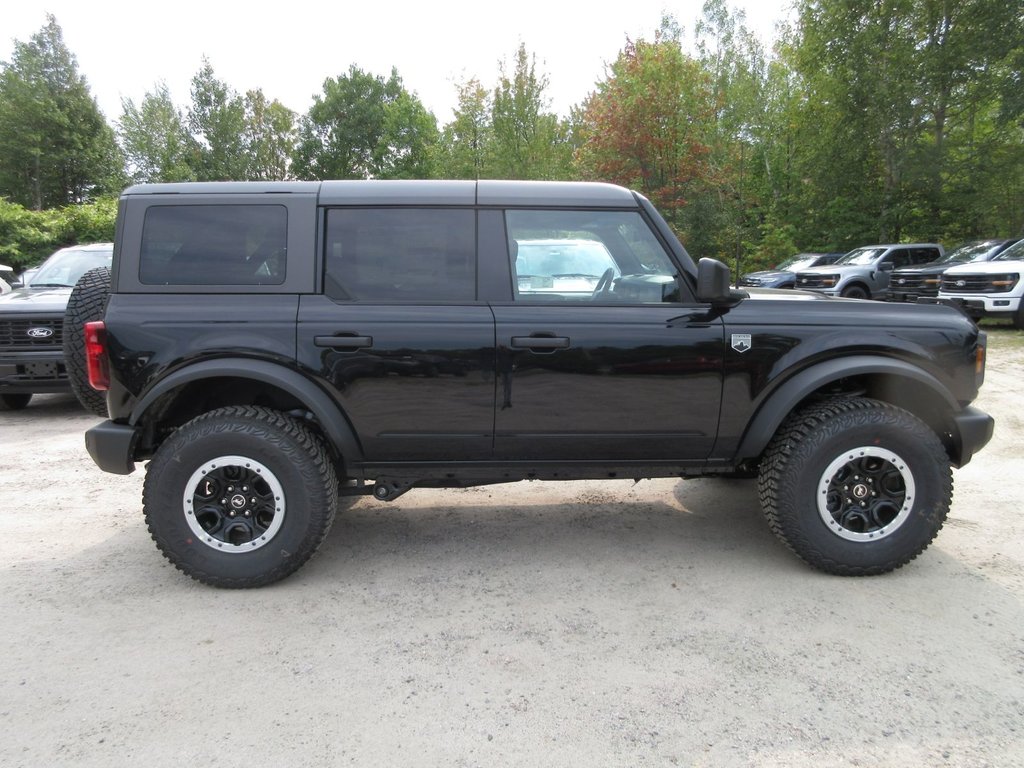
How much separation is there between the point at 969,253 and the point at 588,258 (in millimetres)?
15976

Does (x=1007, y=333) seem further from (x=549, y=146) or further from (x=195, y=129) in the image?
(x=195, y=129)

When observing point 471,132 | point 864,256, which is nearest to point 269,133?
point 471,132

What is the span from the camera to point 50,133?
3950cm

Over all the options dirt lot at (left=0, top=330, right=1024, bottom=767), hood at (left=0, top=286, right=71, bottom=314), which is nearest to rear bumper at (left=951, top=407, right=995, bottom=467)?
dirt lot at (left=0, top=330, right=1024, bottom=767)

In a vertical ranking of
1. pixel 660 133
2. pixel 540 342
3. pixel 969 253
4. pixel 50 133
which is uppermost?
pixel 50 133

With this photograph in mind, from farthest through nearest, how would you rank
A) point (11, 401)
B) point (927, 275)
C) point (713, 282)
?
1. point (927, 275)
2. point (11, 401)
3. point (713, 282)

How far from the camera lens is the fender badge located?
3371 mm

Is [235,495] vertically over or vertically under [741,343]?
under

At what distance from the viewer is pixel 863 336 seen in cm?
341

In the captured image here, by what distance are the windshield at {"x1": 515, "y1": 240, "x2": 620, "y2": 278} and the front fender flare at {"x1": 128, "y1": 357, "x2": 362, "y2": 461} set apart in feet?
3.95

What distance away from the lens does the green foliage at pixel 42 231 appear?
66.4ft

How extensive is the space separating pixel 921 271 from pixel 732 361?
582 inches

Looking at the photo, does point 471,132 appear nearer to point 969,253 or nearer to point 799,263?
point 799,263

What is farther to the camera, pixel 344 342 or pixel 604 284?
pixel 604 284
